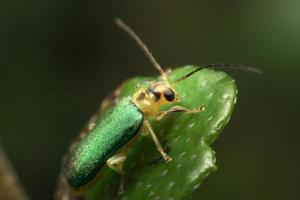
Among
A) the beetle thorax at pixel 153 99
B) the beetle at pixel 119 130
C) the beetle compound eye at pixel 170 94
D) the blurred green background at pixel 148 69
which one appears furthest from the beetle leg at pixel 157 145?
the blurred green background at pixel 148 69

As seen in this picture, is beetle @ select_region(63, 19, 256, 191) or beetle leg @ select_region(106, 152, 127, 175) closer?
beetle leg @ select_region(106, 152, 127, 175)

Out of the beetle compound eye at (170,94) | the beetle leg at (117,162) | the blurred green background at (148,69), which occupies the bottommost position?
the blurred green background at (148,69)

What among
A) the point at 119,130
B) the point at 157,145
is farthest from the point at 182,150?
the point at 119,130

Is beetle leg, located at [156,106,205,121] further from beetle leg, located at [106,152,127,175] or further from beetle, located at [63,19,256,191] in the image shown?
beetle leg, located at [106,152,127,175]

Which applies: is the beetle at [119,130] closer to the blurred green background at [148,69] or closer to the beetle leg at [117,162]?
the beetle leg at [117,162]

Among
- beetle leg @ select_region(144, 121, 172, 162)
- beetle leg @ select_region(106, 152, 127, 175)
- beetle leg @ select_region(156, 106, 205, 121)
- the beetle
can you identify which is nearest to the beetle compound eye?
the beetle

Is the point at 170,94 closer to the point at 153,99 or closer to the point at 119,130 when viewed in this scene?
the point at 153,99
